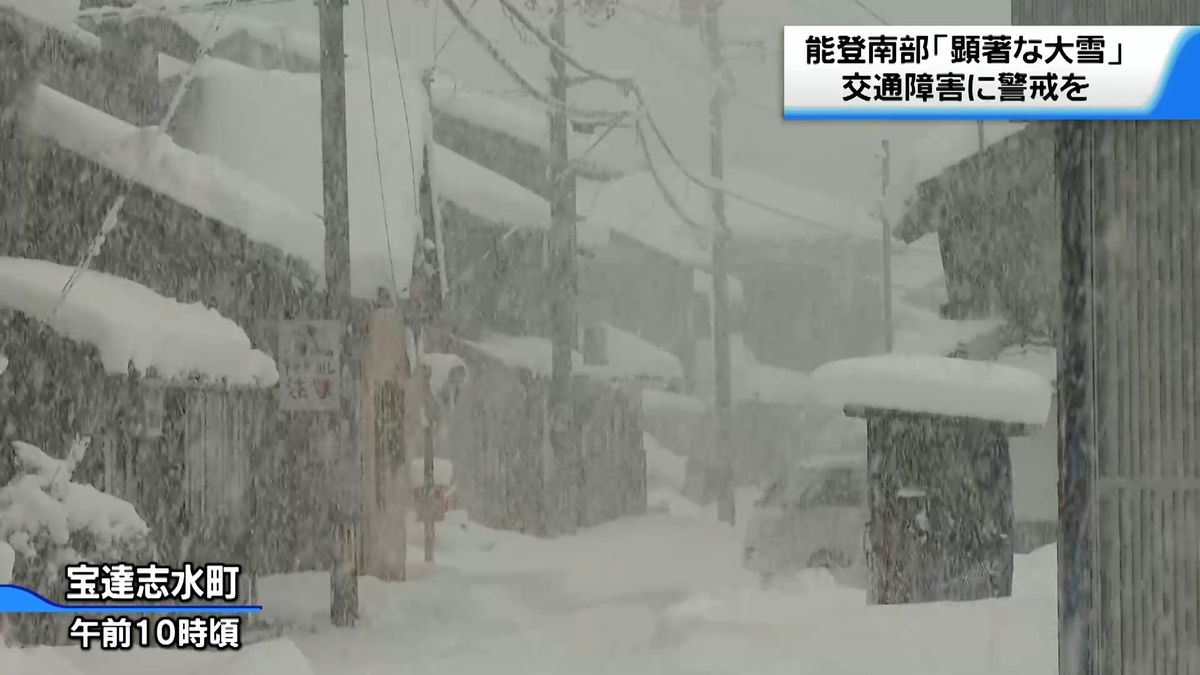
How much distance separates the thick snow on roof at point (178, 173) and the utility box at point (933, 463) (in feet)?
11.5

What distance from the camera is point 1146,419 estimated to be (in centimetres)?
368

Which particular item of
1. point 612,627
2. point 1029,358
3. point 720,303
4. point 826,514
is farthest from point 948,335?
point 720,303

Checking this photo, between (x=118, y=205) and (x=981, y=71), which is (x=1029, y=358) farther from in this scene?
(x=118, y=205)

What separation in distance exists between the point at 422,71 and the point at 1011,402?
5.60 meters

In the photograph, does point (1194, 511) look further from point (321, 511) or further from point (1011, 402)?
point (321, 511)

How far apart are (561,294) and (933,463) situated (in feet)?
14.3

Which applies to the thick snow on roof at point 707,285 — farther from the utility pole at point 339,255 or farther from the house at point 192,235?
the utility pole at point 339,255

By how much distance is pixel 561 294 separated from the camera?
9.50 metres

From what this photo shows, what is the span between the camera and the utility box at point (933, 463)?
5750mm

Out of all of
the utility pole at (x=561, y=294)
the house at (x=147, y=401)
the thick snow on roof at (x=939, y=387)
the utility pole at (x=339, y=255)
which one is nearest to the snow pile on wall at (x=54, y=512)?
the house at (x=147, y=401)

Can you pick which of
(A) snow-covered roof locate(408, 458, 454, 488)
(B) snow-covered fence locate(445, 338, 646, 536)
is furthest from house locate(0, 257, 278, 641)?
(B) snow-covered fence locate(445, 338, 646, 536)

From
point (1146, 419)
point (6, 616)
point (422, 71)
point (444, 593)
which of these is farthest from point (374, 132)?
point (1146, 419)

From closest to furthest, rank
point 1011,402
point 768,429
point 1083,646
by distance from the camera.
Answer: point 1083,646 → point 1011,402 → point 768,429

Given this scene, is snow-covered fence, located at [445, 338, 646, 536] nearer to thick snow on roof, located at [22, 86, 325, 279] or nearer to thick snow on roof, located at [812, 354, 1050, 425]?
thick snow on roof, located at [22, 86, 325, 279]
